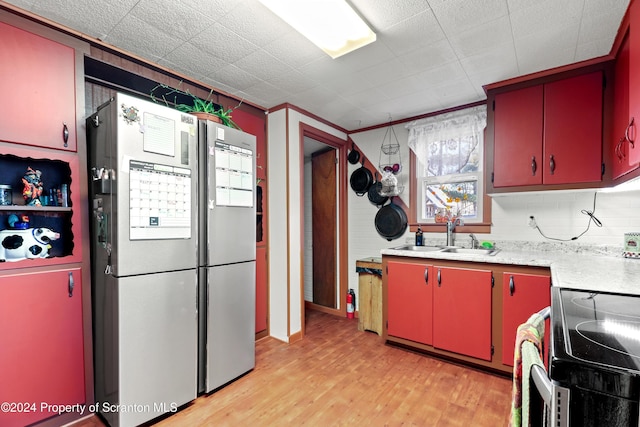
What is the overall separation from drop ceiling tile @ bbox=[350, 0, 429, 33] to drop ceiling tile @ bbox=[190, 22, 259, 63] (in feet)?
2.57

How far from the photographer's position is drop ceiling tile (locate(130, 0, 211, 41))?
1603mm

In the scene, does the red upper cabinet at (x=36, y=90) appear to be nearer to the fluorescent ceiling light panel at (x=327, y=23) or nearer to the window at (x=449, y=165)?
the fluorescent ceiling light panel at (x=327, y=23)

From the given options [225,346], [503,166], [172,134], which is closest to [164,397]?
[225,346]

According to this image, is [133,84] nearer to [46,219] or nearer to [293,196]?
[46,219]

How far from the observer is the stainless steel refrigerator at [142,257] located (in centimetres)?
166

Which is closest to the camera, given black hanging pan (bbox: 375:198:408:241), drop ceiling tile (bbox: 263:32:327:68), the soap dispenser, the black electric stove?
the black electric stove

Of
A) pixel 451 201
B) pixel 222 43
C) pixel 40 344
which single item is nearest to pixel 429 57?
pixel 222 43

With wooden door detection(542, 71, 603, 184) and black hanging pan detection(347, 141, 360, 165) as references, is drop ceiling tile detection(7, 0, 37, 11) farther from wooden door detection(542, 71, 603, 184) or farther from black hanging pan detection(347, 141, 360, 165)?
wooden door detection(542, 71, 603, 184)

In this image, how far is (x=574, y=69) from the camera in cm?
218

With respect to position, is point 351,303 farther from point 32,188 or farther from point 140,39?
point 140,39

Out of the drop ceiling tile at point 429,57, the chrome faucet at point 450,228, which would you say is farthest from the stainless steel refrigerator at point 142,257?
the chrome faucet at point 450,228

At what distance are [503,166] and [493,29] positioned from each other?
1140 millimetres

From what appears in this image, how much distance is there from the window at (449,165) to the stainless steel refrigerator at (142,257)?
2.44 meters

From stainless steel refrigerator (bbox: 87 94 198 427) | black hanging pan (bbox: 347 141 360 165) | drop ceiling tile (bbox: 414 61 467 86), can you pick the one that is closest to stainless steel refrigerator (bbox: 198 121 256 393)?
stainless steel refrigerator (bbox: 87 94 198 427)
